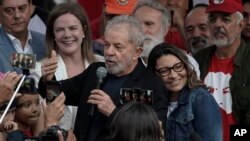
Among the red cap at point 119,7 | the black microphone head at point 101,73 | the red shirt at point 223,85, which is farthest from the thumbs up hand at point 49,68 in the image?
the red shirt at point 223,85

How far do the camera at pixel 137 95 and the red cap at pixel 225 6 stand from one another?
2.02m

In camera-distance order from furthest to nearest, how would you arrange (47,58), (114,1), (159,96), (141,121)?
(114,1) → (47,58) → (159,96) → (141,121)

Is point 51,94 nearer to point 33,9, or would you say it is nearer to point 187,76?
point 187,76

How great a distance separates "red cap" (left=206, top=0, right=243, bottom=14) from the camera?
10312mm

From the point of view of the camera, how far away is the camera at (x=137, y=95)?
8523 millimetres

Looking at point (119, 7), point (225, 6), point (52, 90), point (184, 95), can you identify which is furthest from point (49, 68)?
point (225, 6)

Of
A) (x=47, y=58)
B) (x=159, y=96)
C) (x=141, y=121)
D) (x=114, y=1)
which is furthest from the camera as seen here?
(x=114, y=1)

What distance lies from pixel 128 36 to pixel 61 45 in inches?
42.0

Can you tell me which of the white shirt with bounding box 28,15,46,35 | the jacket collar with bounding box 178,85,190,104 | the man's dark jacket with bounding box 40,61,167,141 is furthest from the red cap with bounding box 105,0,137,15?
the jacket collar with bounding box 178,85,190,104

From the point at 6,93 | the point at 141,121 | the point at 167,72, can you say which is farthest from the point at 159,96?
the point at 141,121

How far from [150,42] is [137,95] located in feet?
5.72

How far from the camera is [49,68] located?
919 cm

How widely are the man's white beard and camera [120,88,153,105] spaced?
155 cm

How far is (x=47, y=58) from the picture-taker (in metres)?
9.79
